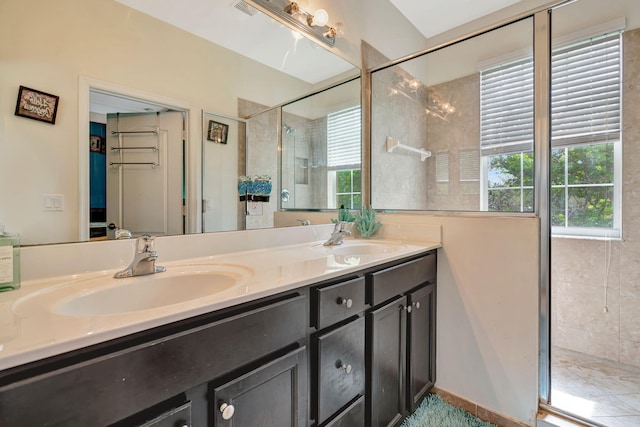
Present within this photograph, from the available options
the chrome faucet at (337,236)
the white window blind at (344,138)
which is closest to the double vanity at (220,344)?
the chrome faucet at (337,236)

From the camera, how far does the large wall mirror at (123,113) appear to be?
0.81 meters

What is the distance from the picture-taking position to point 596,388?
1.68 m

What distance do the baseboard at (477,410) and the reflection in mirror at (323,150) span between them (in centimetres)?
120

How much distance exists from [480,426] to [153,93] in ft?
6.58

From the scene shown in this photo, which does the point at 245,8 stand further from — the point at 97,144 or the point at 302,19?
the point at 97,144

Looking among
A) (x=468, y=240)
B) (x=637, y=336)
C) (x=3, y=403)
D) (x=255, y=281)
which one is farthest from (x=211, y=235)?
(x=637, y=336)

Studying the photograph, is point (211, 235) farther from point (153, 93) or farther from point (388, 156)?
point (388, 156)

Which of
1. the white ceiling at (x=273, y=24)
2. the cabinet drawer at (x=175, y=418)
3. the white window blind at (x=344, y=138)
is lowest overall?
the cabinet drawer at (x=175, y=418)

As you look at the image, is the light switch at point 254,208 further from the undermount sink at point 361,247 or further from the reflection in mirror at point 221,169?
the undermount sink at point 361,247

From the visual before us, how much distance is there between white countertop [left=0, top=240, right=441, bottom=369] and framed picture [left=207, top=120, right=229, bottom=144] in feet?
1.54

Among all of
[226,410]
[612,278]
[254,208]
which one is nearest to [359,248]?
[254,208]

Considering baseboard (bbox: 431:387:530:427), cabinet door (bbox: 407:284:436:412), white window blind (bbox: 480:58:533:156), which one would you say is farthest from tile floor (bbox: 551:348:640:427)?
white window blind (bbox: 480:58:533:156)

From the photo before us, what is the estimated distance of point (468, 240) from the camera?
156cm

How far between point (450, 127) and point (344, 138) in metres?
0.97
